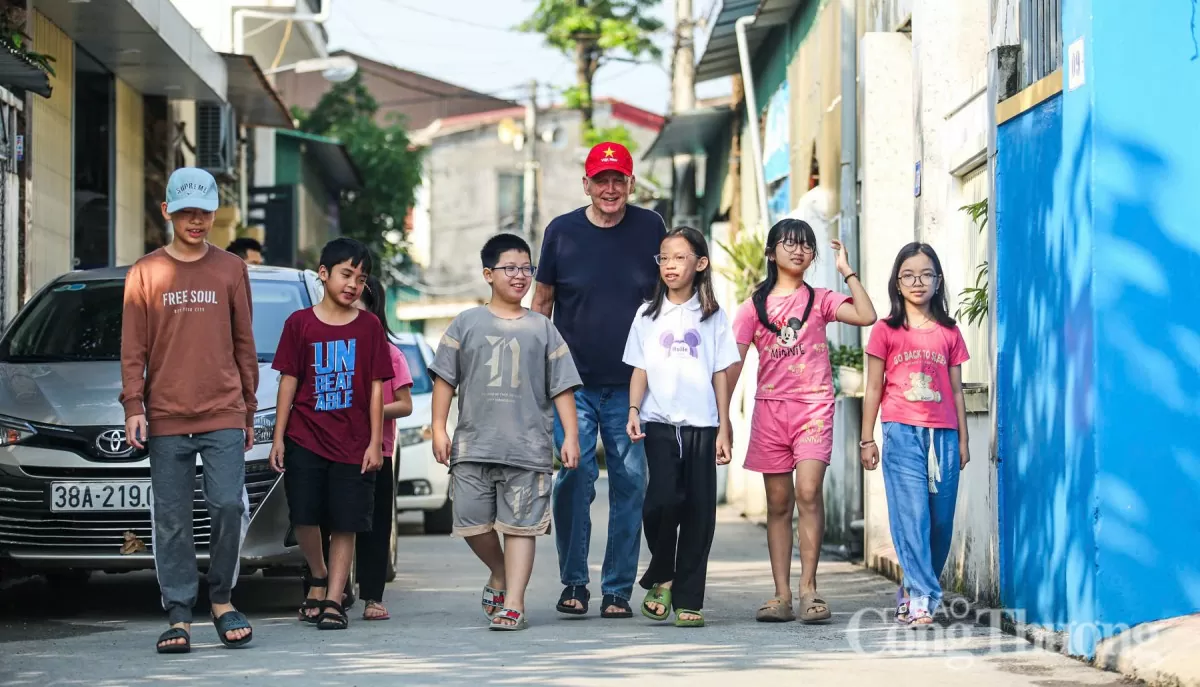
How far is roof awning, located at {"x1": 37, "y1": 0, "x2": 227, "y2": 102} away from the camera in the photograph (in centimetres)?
1344

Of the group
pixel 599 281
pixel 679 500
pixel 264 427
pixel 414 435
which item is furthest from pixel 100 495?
pixel 414 435

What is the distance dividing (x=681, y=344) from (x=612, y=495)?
2.81 feet

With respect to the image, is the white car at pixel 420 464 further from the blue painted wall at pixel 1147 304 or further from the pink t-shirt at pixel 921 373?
the blue painted wall at pixel 1147 304

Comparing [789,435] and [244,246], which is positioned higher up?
[244,246]

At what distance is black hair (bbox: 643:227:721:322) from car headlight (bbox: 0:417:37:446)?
2840mm

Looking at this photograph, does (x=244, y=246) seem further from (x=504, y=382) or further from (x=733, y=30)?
(x=733, y=30)

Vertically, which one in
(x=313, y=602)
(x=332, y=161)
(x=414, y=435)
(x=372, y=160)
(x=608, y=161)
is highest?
(x=372, y=160)

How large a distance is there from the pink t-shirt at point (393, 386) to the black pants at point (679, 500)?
1.34 meters

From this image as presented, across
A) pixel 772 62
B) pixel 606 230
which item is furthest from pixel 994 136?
pixel 772 62

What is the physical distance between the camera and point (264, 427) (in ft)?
26.0

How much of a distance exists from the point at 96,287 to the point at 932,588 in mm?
4717

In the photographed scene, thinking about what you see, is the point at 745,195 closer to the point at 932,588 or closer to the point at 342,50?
the point at 932,588

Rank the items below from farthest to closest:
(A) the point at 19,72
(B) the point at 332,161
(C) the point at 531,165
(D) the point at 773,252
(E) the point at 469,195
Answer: (E) the point at 469,195 < (C) the point at 531,165 < (B) the point at 332,161 < (A) the point at 19,72 < (D) the point at 773,252

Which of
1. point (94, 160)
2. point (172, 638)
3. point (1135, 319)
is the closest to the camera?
point (1135, 319)
